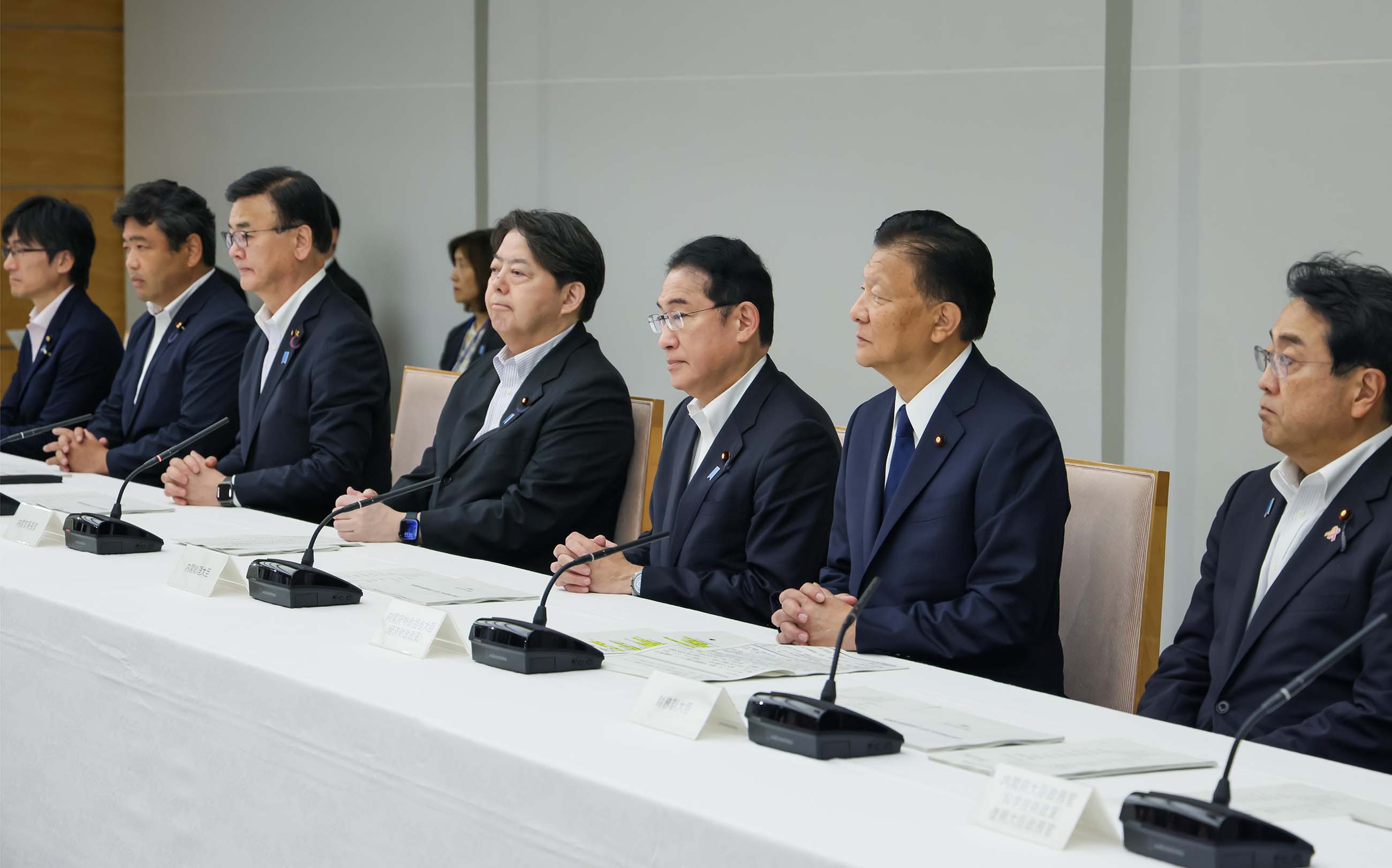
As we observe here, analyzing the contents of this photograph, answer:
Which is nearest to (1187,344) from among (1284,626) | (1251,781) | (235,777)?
(1284,626)

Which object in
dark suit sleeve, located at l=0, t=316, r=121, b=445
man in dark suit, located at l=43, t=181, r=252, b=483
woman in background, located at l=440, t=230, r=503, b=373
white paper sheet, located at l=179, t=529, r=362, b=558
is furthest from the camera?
woman in background, located at l=440, t=230, r=503, b=373

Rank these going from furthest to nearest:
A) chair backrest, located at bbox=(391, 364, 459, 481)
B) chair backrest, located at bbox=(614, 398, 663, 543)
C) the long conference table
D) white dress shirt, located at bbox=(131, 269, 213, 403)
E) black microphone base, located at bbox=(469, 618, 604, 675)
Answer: white dress shirt, located at bbox=(131, 269, 213, 403), chair backrest, located at bbox=(391, 364, 459, 481), chair backrest, located at bbox=(614, 398, 663, 543), black microphone base, located at bbox=(469, 618, 604, 675), the long conference table

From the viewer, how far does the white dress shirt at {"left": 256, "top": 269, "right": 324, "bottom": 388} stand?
376cm

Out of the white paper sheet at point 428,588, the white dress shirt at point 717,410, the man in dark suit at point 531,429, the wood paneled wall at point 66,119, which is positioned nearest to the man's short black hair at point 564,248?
the man in dark suit at point 531,429

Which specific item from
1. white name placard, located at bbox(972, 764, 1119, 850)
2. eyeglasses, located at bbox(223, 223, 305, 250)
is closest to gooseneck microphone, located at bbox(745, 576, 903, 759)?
white name placard, located at bbox(972, 764, 1119, 850)

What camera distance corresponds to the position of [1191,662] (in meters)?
2.19

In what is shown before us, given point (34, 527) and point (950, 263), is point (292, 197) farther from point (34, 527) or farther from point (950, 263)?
point (950, 263)

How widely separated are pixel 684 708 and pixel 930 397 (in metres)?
0.99

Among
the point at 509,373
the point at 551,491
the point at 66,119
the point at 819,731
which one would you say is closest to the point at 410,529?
the point at 551,491

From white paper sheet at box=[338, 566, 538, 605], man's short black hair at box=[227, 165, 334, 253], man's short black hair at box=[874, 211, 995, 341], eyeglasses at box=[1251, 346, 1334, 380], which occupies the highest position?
man's short black hair at box=[227, 165, 334, 253]

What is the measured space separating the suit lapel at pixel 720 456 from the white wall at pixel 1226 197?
5.33ft

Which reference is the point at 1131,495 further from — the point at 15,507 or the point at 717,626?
the point at 15,507

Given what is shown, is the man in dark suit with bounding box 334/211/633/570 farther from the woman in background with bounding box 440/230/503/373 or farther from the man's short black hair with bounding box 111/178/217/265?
the woman in background with bounding box 440/230/503/373

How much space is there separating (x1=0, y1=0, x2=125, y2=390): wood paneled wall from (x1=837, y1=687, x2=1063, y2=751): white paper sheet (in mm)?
6443
